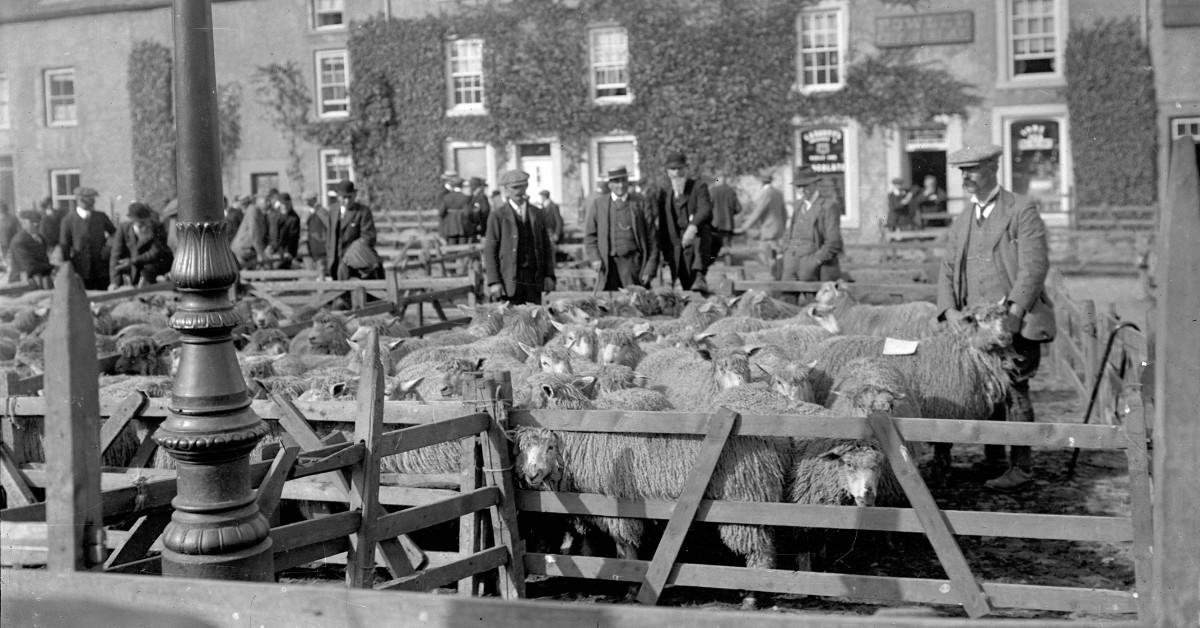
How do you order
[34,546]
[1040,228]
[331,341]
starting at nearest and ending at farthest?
[34,546] → [1040,228] → [331,341]

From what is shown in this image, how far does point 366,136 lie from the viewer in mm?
32406

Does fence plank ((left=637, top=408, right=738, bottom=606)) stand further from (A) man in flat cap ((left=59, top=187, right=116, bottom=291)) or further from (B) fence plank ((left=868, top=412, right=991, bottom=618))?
(A) man in flat cap ((left=59, top=187, right=116, bottom=291))

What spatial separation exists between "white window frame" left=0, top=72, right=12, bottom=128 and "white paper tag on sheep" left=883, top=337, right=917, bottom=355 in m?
26.8

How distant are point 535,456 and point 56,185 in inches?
1202

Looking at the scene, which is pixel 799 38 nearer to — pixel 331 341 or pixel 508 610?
pixel 331 341

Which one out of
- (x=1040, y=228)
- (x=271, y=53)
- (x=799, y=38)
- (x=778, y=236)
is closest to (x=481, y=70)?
(x=271, y=53)

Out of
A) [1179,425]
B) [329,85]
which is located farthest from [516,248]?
[329,85]

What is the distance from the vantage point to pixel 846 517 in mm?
5488

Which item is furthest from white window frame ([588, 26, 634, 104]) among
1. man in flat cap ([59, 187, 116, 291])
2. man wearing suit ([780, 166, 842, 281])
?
man wearing suit ([780, 166, 842, 281])

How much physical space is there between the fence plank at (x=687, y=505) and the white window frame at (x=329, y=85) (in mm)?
28421

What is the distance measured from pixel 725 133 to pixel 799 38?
9.08 feet

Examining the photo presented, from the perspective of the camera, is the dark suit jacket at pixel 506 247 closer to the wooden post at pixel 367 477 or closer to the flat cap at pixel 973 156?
the flat cap at pixel 973 156

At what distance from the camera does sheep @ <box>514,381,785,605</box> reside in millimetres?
5910

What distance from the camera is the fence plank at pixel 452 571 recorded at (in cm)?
530
